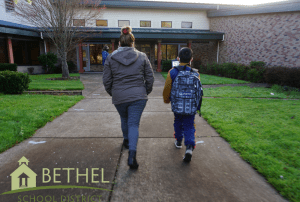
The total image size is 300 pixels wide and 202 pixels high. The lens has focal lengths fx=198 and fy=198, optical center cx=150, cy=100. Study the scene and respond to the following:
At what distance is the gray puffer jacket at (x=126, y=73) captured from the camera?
2643 mm

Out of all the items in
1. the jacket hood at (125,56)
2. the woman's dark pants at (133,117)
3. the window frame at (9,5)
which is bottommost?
the woman's dark pants at (133,117)

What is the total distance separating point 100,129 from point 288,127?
157 inches

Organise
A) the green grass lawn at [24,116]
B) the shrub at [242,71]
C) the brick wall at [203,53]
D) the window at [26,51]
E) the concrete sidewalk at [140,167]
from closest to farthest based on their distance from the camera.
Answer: the concrete sidewalk at [140,167]
the green grass lawn at [24,116]
the shrub at [242,71]
the window at [26,51]
the brick wall at [203,53]

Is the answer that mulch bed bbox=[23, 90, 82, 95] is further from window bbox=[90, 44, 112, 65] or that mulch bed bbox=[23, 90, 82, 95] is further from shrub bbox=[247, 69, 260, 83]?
window bbox=[90, 44, 112, 65]

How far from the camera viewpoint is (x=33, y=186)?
7.56 ft


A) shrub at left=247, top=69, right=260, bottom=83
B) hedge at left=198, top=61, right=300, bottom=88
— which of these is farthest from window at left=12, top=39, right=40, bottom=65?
shrub at left=247, top=69, right=260, bottom=83

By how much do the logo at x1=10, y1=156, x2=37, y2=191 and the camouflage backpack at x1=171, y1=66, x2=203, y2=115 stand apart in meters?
2.06

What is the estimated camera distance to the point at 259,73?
39.5 feet

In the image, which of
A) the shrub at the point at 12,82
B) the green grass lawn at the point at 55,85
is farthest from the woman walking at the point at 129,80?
the shrub at the point at 12,82

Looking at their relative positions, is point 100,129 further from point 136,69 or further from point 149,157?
point 136,69

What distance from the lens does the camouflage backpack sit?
9.11 feet

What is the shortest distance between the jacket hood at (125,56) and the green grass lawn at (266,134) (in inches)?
87.8

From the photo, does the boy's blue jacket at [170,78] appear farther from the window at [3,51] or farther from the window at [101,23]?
the window at [101,23]

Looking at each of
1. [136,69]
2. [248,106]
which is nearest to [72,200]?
[136,69]
